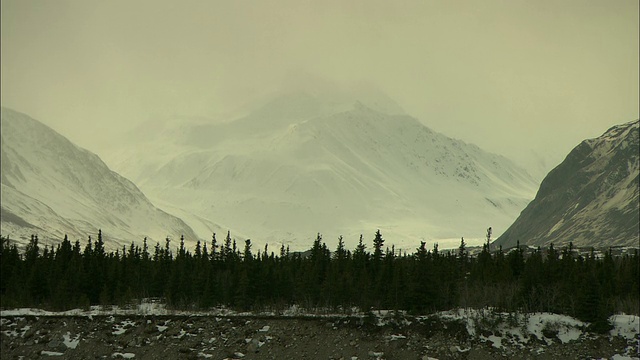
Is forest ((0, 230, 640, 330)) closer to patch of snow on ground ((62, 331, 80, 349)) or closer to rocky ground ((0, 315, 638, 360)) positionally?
rocky ground ((0, 315, 638, 360))

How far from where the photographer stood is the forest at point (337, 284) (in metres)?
130

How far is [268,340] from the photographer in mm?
119000

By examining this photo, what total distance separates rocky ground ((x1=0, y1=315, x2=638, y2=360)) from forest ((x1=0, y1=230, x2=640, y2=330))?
7.72 metres

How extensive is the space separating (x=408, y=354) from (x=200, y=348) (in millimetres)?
29853

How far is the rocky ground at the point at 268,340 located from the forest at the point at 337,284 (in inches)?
304

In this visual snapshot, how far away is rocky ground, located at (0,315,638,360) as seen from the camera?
377ft

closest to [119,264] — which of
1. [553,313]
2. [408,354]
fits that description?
[408,354]

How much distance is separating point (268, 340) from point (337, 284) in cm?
2410

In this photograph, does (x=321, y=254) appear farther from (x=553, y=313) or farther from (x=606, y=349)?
(x=606, y=349)

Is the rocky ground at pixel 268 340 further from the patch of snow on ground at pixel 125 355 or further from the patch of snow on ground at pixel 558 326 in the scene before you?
the patch of snow on ground at pixel 558 326

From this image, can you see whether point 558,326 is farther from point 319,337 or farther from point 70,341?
point 70,341

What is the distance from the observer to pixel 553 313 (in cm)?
12656

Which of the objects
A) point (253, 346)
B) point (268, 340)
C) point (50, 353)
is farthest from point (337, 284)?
point (50, 353)

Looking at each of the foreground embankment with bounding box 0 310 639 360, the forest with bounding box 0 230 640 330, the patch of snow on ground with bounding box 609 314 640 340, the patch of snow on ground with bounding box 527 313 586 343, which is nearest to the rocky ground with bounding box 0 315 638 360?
the foreground embankment with bounding box 0 310 639 360
